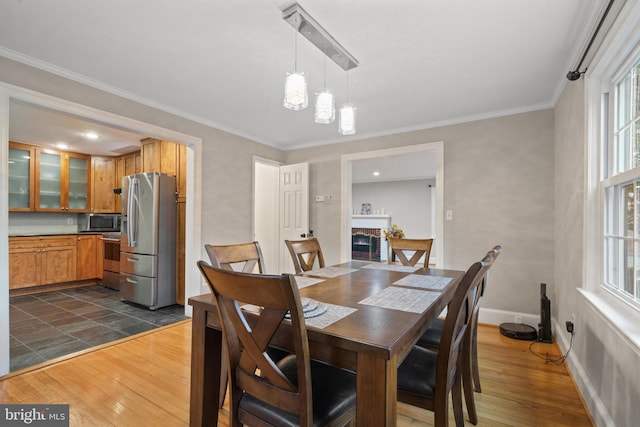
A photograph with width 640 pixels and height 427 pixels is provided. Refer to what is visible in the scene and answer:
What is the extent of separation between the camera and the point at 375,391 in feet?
2.93

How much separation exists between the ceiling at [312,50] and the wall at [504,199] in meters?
0.29

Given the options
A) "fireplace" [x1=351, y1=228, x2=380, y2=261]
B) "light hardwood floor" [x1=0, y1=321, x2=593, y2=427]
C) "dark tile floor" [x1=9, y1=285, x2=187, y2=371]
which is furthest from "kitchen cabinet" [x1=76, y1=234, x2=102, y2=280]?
"fireplace" [x1=351, y1=228, x2=380, y2=261]

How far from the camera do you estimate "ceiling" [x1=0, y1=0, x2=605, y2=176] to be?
1.72 metres

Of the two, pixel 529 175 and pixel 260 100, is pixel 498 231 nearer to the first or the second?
pixel 529 175

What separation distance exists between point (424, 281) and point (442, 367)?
69cm

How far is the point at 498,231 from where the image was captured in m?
3.25

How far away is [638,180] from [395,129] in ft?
8.60

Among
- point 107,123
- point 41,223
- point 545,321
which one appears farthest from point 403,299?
point 41,223

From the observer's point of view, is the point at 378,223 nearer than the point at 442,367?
No

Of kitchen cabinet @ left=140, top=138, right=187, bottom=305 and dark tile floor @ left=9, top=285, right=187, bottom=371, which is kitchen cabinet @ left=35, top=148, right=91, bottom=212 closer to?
dark tile floor @ left=9, top=285, right=187, bottom=371

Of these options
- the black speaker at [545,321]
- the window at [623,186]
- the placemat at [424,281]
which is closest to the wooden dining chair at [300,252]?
the placemat at [424,281]

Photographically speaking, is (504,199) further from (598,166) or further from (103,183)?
(103,183)

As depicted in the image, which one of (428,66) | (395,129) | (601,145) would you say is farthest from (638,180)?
(395,129)

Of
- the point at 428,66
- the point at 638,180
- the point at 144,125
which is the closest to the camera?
the point at 638,180
